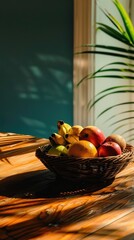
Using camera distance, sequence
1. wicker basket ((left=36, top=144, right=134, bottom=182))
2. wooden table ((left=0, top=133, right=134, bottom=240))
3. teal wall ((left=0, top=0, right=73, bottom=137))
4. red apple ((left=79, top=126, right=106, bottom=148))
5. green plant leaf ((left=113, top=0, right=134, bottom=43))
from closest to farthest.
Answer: wooden table ((left=0, top=133, right=134, bottom=240)) < wicker basket ((left=36, top=144, right=134, bottom=182)) < red apple ((left=79, top=126, right=106, bottom=148)) < green plant leaf ((left=113, top=0, right=134, bottom=43)) < teal wall ((left=0, top=0, right=73, bottom=137))

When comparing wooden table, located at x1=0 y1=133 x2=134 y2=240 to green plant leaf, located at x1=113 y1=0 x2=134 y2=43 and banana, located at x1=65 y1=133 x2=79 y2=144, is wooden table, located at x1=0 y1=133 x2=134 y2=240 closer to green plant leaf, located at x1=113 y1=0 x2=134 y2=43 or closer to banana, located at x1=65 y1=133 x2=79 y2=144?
banana, located at x1=65 y1=133 x2=79 y2=144

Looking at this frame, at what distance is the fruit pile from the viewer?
3.79 ft

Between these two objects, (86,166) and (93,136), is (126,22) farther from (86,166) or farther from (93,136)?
(86,166)

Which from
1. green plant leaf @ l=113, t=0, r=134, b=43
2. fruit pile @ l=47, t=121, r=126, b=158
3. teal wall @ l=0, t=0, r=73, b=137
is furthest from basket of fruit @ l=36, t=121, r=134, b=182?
teal wall @ l=0, t=0, r=73, b=137

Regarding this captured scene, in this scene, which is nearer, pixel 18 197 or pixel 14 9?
pixel 18 197

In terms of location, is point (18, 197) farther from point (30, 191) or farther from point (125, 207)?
point (125, 207)

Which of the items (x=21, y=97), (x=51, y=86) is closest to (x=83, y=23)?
(x=51, y=86)

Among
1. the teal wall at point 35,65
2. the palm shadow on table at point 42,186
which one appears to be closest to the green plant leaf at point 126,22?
the palm shadow on table at point 42,186

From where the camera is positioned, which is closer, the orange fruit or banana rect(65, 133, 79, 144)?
the orange fruit

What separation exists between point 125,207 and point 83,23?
1861mm

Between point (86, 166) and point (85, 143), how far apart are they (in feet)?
0.27

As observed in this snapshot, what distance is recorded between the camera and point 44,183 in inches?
47.2

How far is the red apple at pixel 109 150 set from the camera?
3.82 ft

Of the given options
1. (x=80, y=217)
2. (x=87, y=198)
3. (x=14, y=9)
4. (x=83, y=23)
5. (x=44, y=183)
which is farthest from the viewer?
(x=14, y=9)
